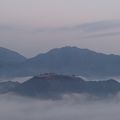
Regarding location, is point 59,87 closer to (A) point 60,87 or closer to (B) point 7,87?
(A) point 60,87

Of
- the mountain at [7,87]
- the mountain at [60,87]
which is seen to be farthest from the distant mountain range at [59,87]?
the mountain at [7,87]

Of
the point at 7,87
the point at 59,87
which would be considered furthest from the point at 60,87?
the point at 7,87

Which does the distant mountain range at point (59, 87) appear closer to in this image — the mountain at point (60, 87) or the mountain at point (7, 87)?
the mountain at point (60, 87)

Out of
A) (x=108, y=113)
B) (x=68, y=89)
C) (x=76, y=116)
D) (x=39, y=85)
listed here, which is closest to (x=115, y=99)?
(x=108, y=113)

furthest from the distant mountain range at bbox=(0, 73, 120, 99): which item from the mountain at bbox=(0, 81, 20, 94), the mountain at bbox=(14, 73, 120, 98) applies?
the mountain at bbox=(0, 81, 20, 94)

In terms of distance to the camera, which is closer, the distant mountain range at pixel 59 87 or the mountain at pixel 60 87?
the mountain at pixel 60 87

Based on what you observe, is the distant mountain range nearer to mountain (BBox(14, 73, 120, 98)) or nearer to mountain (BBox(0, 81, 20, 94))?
mountain (BBox(14, 73, 120, 98))

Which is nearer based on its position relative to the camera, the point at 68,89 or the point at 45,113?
the point at 68,89

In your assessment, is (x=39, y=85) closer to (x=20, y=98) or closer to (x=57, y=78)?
(x=57, y=78)
